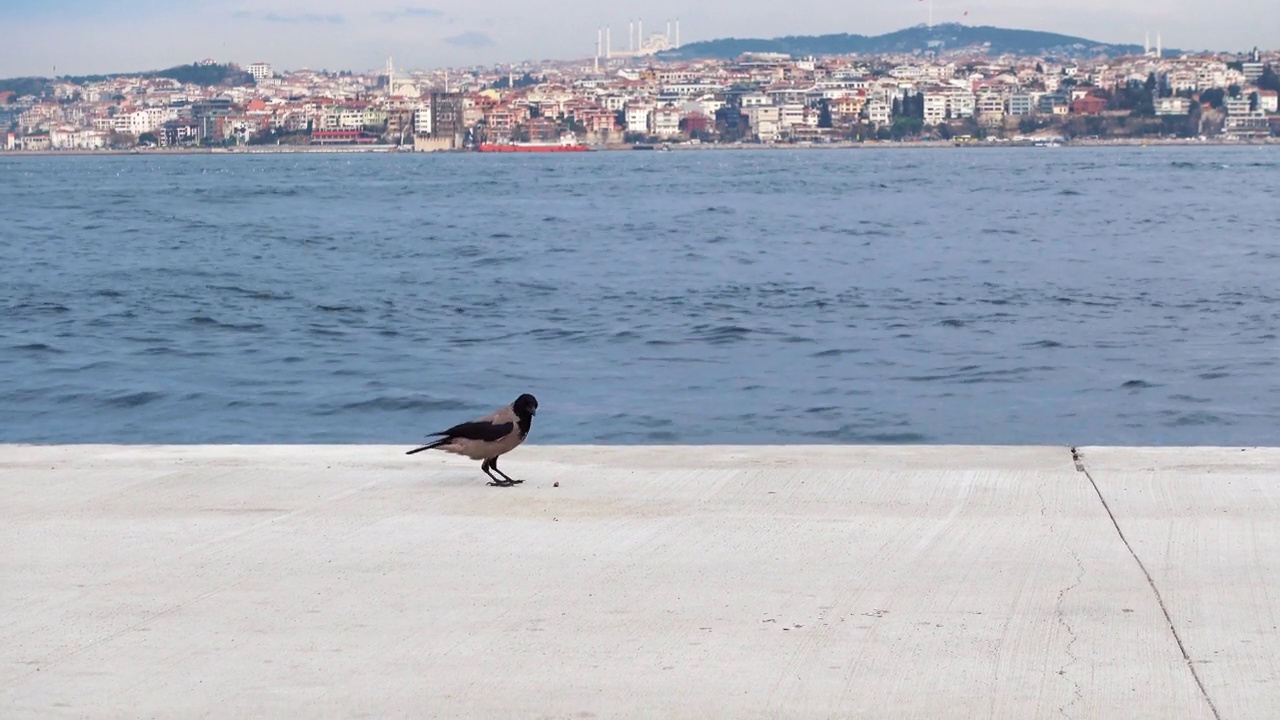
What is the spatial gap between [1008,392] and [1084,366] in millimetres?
1416

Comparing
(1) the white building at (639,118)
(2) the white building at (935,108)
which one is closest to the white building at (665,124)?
(1) the white building at (639,118)

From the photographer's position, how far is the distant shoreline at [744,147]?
455ft

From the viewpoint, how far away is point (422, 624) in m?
3.59

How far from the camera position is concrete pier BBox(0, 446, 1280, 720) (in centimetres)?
315

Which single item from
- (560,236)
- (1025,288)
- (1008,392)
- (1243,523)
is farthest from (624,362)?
(560,236)

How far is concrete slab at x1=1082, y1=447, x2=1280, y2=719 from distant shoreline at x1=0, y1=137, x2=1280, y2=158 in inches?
5336

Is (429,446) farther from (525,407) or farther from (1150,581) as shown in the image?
(1150,581)

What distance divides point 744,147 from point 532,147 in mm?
19339

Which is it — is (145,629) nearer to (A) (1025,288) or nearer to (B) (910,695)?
(B) (910,695)

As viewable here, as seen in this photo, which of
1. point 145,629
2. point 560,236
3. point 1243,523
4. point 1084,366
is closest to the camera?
point 145,629

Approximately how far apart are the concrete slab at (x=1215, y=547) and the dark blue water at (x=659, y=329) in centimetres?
384

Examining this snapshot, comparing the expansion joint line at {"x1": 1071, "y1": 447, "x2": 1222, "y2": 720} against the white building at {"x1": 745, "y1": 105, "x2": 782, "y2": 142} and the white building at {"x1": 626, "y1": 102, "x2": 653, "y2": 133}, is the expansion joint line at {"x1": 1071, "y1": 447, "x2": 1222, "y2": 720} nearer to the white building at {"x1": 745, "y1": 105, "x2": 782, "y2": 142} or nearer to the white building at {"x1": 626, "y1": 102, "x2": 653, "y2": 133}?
the white building at {"x1": 745, "y1": 105, "x2": 782, "y2": 142}

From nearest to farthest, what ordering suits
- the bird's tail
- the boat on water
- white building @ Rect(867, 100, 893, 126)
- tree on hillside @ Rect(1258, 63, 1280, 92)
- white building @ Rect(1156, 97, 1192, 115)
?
1. the bird's tail
2. the boat on water
3. white building @ Rect(1156, 97, 1192, 115)
4. white building @ Rect(867, 100, 893, 126)
5. tree on hillside @ Rect(1258, 63, 1280, 92)

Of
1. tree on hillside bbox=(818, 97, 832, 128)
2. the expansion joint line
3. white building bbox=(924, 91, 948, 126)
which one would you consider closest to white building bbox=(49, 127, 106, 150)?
tree on hillside bbox=(818, 97, 832, 128)
